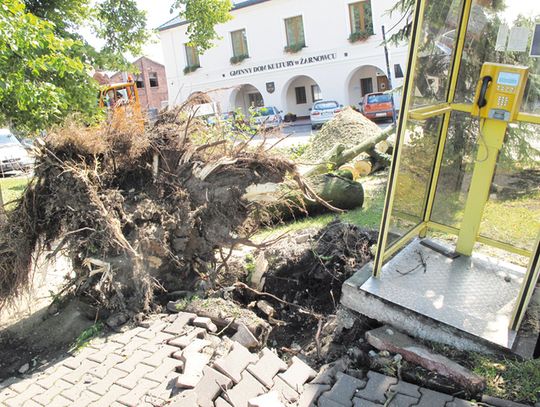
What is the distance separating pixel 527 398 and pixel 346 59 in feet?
84.2

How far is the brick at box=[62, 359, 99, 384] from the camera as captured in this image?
3600mm

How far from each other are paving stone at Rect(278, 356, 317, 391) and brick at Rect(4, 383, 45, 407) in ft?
6.63

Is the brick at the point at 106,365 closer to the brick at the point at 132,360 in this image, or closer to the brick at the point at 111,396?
the brick at the point at 132,360

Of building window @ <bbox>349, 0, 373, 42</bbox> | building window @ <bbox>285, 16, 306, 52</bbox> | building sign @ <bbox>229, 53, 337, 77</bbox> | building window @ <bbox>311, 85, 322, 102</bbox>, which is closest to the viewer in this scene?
building window @ <bbox>349, 0, 373, 42</bbox>

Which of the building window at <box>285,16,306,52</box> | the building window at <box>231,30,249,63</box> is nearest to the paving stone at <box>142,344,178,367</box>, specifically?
the building window at <box>285,16,306,52</box>

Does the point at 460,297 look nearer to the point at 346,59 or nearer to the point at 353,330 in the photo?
the point at 353,330

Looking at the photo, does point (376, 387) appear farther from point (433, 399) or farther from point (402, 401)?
point (433, 399)

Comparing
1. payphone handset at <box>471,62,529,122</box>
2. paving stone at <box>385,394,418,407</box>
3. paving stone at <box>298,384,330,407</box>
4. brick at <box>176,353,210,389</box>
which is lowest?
paving stone at <box>298,384,330,407</box>

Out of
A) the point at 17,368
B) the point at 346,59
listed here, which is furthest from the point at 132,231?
the point at 346,59

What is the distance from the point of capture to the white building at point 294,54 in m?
25.2

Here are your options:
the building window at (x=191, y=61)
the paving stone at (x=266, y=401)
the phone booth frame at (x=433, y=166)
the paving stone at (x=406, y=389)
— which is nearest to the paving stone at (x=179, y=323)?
the paving stone at (x=266, y=401)

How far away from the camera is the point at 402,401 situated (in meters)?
2.92

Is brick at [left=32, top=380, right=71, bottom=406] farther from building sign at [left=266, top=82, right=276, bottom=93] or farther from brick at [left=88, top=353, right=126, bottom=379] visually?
building sign at [left=266, top=82, right=276, bottom=93]

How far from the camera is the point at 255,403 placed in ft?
9.46
